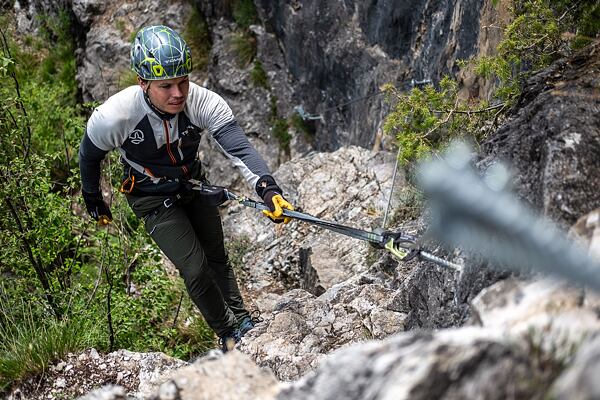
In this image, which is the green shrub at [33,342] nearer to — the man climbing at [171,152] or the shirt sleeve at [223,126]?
the man climbing at [171,152]

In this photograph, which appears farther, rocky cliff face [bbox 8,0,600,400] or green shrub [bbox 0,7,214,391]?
green shrub [bbox 0,7,214,391]

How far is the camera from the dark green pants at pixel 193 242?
5652mm

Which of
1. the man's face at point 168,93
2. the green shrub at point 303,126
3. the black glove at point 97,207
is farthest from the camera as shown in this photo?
the green shrub at point 303,126

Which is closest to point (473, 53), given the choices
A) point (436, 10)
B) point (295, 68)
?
point (436, 10)

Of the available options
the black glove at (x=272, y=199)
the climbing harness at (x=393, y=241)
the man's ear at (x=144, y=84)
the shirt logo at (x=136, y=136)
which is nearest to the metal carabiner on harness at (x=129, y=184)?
the shirt logo at (x=136, y=136)

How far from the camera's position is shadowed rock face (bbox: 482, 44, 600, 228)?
3030 millimetres

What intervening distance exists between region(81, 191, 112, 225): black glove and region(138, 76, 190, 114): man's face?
1352 millimetres

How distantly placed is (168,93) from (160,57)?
0.30m

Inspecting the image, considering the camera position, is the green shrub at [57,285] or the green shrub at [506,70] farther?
the green shrub at [57,285]

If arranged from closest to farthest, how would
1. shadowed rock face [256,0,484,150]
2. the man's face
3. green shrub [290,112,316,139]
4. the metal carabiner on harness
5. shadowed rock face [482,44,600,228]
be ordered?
1. shadowed rock face [482,44,600,228]
2. the man's face
3. the metal carabiner on harness
4. shadowed rock face [256,0,484,150]
5. green shrub [290,112,316,139]

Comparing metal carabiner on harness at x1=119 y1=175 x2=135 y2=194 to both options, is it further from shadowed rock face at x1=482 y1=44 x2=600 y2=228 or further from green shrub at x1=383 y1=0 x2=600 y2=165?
shadowed rock face at x1=482 y1=44 x2=600 y2=228

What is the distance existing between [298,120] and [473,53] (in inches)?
206

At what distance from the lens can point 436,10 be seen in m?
7.35

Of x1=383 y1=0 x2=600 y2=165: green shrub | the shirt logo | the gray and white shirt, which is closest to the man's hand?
the gray and white shirt
